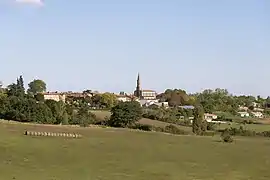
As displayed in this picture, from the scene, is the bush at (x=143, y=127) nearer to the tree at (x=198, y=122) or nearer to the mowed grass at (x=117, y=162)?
the tree at (x=198, y=122)

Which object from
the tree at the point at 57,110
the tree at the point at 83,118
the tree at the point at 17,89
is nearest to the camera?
the tree at the point at 57,110

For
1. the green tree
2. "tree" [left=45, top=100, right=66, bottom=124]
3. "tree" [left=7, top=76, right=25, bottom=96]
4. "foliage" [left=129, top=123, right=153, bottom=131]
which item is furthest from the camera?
"tree" [left=7, top=76, right=25, bottom=96]

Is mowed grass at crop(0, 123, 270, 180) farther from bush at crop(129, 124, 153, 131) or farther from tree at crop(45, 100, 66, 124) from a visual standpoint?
tree at crop(45, 100, 66, 124)

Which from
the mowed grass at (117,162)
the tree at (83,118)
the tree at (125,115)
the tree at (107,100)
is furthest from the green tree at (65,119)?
the tree at (107,100)

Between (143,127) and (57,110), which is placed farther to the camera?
(57,110)

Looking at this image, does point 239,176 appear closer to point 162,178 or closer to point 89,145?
point 162,178

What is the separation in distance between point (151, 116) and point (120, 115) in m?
27.1

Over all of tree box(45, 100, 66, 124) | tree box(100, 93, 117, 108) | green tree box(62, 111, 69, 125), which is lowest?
green tree box(62, 111, 69, 125)

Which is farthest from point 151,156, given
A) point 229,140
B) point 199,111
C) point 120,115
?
point 120,115

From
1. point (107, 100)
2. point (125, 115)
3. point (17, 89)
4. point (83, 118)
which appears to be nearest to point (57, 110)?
point (83, 118)

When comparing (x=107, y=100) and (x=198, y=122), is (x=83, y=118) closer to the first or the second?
(x=198, y=122)

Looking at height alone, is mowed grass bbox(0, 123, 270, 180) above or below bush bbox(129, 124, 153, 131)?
below

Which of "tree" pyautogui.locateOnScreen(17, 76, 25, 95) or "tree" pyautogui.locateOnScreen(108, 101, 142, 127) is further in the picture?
"tree" pyautogui.locateOnScreen(17, 76, 25, 95)

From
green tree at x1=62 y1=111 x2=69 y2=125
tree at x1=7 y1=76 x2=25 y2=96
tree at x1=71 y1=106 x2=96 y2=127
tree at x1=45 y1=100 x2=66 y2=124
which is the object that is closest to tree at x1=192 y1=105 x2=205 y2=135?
tree at x1=71 y1=106 x2=96 y2=127
